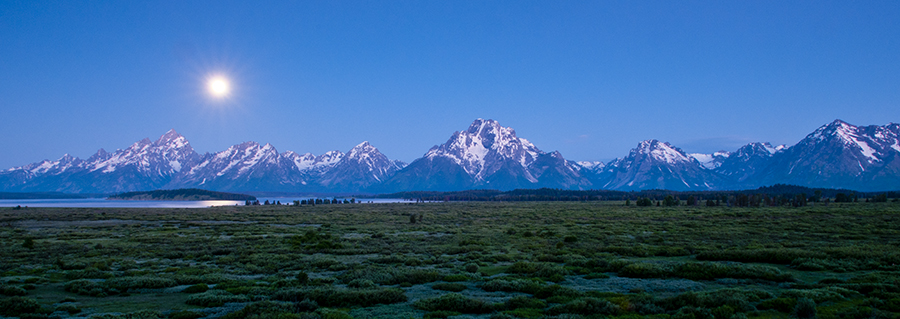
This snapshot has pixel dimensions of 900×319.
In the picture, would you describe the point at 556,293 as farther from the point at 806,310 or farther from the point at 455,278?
the point at 806,310

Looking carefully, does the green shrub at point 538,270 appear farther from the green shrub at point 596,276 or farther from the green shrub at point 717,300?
the green shrub at point 717,300

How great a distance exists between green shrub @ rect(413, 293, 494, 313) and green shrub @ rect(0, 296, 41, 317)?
14.6m

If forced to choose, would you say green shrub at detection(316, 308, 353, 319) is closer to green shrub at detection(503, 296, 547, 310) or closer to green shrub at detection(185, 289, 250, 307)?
green shrub at detection(185, 289, 250, 307)

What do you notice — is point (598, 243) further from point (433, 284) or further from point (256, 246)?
point (256, 246)

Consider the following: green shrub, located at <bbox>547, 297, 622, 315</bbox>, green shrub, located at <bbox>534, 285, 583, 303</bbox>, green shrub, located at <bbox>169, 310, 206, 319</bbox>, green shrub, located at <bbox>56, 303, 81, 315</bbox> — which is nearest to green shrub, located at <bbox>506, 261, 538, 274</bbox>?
green shrub, located at <bbox>534, 285, 583, 303</bbox>

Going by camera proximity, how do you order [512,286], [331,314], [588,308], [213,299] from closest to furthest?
[331,314] < [588,308] < [213,299] < [512,286]

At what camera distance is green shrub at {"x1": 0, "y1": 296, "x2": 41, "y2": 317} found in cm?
1697

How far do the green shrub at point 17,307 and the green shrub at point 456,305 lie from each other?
14.6 metres

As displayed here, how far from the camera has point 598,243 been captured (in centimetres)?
4569

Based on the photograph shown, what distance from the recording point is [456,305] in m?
17.7

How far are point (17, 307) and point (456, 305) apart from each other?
16.7 meters

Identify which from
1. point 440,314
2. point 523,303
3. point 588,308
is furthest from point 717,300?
point 440,314

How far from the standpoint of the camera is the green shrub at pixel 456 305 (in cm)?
1733

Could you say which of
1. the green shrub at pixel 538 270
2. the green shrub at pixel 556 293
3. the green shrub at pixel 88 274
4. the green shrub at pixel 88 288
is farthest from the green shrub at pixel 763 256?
the green shrub at pixel 88 274
